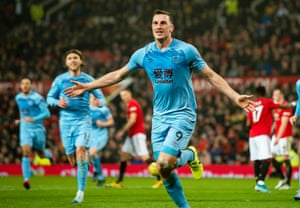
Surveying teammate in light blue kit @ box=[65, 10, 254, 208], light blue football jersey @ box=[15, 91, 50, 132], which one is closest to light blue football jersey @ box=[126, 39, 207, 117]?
teammate in light blue kit @ box=[65, 10, 254, 208]

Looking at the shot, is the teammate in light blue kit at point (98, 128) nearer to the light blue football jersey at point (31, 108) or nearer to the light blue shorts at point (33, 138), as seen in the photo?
the light blue shorts at point (33, 138)

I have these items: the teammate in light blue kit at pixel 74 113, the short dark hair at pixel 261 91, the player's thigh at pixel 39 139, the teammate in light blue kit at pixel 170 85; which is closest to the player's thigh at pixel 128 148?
the player's thigh at pixel 39 139

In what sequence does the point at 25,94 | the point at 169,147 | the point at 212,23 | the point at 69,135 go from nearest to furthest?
the point at 169,147, the point at 69,135, the point at 25,94, the point at 212,23

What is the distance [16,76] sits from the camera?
30406mm

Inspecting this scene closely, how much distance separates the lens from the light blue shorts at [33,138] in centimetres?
1752

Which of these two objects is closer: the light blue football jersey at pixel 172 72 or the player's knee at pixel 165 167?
the player's knee at pixel 165 167

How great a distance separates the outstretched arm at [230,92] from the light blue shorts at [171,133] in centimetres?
69

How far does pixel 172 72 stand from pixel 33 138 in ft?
29.3

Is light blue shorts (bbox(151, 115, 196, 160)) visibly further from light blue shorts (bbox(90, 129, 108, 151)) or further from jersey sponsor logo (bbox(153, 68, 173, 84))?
light blue shorts (bbox(90, 129, 108, 151))

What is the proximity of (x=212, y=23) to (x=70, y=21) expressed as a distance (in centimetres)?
729

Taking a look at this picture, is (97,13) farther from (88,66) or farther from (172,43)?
(172,43)

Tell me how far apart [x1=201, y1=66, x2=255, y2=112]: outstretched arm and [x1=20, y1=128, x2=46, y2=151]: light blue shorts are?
903cm

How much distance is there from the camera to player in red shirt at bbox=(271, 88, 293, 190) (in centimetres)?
1730

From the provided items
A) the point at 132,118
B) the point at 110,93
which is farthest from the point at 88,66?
the point at 132,118
